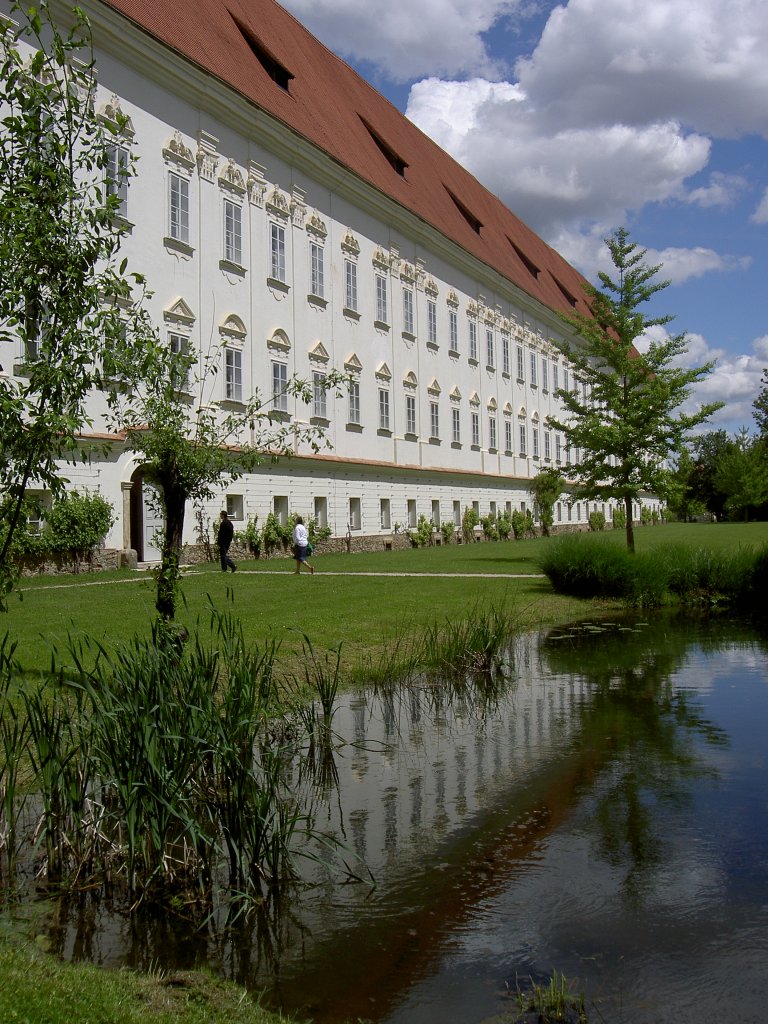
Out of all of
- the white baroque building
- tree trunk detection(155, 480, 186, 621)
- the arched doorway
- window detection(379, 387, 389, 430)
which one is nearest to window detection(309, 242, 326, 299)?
the white baroque building

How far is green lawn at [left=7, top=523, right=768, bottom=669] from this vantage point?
13.4 metres

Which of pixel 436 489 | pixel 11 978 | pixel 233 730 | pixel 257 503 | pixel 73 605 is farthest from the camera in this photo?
pixel 436 489

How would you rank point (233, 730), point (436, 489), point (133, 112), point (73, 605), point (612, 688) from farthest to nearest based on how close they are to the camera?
point (436, 489) < point (133, 112) < point (73, 605) < point (612, 688) < point (233, 730)

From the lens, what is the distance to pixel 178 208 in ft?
94.6

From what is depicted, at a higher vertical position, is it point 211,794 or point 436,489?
point 436,489

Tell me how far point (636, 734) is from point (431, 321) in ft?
125

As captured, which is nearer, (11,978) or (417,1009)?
(11,978)

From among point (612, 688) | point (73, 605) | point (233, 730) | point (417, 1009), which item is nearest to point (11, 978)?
point (417, 1009)

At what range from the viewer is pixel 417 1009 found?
4395mm

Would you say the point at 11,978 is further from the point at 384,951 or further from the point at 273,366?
the point at 273,366

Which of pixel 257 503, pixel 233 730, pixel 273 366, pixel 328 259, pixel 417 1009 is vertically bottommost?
pixel 417 1009

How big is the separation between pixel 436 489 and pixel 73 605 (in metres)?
30.0

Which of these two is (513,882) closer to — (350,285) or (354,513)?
(354,513)

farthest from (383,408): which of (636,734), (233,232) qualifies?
(636,734)
